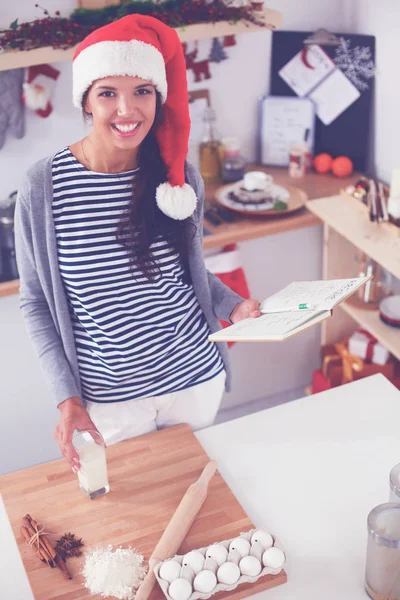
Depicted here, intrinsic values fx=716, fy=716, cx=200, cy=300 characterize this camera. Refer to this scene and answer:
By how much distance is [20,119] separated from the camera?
93.1 inches

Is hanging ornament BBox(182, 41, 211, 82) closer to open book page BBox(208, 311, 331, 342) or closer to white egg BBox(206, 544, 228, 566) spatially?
open book page BBox(208, 311, 331, 342)

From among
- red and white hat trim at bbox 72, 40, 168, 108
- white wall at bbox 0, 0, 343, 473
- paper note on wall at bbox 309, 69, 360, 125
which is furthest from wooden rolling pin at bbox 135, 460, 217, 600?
paper note on wall at bbox 309, 69, 360, 125

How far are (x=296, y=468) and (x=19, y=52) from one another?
1409 mm

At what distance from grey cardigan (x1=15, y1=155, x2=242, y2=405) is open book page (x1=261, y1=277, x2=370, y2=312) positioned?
0.58 feet

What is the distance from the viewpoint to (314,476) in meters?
1.44

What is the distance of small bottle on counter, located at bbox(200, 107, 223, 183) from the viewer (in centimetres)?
265

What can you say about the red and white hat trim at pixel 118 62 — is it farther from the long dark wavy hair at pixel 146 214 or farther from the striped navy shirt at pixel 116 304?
the striped navy shirt at pixel 116 304

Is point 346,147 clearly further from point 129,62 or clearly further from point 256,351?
point 129,62

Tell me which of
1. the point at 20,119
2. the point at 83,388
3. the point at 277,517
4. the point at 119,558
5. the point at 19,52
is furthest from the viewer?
the point at 20,119

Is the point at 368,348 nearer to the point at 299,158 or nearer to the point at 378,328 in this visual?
the point at 378,328

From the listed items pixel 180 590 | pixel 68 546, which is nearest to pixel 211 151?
pixel 68 546

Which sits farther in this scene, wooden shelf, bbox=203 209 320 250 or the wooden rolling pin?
wooden shelf, bbox=203 209 320 250

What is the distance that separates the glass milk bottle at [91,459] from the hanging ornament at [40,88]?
1370 mm

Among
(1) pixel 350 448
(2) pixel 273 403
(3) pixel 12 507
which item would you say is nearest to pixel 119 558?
(3) pixel 12 507
